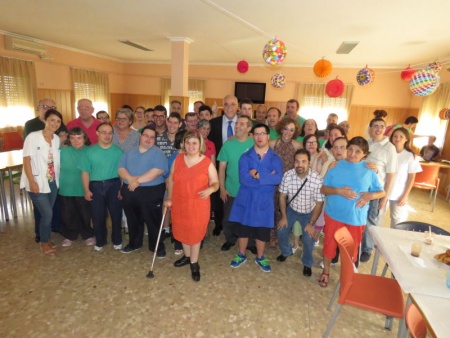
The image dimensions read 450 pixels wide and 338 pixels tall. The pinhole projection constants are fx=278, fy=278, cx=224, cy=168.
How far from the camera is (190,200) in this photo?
2.70 meters

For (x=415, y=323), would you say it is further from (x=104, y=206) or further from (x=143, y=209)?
(x=104, y=206)

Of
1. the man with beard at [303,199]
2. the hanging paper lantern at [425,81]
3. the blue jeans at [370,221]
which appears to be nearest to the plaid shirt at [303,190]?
the man with beard at [303,199]

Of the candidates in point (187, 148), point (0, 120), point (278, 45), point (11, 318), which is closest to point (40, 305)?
point (11, 318)

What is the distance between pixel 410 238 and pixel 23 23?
7.82 meters

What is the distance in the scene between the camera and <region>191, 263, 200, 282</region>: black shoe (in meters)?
2.86

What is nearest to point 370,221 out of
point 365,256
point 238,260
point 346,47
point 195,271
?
point 365,256

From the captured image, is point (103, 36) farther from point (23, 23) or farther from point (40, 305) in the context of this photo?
point (40, 305)

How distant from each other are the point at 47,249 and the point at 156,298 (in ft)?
5.11

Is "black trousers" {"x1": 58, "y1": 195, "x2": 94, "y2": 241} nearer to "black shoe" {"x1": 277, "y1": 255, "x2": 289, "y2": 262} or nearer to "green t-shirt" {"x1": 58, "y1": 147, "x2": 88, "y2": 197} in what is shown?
"green t-shirt" {"x1": 58, "y1": 147, "x2": 88, "y2": 197}

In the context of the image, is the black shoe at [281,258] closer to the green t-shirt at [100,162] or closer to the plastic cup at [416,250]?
the plastic cup at [416,250]

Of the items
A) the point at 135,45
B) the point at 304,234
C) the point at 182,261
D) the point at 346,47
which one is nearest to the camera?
the point at 304,234

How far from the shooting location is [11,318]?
2.26m

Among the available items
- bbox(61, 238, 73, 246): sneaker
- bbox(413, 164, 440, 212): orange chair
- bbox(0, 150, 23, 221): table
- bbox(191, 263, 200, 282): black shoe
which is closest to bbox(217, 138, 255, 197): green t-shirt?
bbox(191, 263, 200, 282): black shoe

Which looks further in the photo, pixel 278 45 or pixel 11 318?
pixel 278 45
